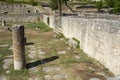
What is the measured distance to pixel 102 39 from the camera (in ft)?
34.4

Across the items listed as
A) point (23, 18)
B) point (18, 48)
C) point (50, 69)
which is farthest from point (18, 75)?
point (23, 18)

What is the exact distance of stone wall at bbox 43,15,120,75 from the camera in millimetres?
9086

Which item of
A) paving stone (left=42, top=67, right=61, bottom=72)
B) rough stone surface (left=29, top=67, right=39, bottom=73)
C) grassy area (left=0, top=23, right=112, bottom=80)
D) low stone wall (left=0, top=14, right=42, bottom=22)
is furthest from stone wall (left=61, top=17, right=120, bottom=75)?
low stone wall (left=0, top=14, right=42, bottom=22)

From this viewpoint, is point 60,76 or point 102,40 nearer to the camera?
point 60,76

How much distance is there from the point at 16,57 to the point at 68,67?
8.80 ft

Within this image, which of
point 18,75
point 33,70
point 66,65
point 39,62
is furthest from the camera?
point 39,62

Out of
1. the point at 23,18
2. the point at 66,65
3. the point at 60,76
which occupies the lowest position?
the point at 60,76

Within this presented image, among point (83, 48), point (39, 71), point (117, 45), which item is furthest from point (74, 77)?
point (83, 48)

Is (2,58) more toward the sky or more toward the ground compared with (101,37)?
more toward the ground

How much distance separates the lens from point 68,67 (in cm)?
1019

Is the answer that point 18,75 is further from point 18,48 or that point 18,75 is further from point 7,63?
point 7,63

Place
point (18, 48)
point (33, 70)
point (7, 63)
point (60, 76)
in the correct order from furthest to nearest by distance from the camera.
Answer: point (7, 63) → point (18, 48) → point (33, 70) → point (60, 76)

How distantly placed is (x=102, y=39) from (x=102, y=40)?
0.06 m

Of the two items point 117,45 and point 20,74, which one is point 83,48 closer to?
point 117,45
